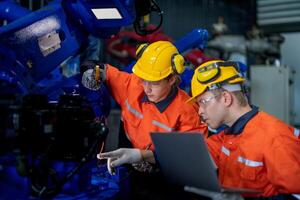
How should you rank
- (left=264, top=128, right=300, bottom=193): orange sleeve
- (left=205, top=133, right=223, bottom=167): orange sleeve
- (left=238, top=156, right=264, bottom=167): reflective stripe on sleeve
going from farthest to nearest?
(left=205, top=133, right=223, bottom=167): orange sleeve
(left=238, top=156, right=264, bottom=167): reflective stripe on sleeve
(left=264, top=128, right=300, bottom=193): orange sleeve

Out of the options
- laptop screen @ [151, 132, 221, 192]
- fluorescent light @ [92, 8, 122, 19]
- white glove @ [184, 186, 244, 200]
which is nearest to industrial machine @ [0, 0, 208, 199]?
fluorescent light @ [92, 8, 122, 19]

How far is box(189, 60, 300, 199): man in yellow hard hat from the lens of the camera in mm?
1506

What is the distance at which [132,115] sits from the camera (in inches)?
85.7

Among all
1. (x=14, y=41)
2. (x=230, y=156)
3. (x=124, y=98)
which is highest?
(x=14, y=41)

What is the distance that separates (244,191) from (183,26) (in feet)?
12.2

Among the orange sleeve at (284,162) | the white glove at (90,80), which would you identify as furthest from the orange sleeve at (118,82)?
the orange sleeve at (284,162)

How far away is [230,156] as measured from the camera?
172 cm

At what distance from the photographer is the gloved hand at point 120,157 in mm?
1576

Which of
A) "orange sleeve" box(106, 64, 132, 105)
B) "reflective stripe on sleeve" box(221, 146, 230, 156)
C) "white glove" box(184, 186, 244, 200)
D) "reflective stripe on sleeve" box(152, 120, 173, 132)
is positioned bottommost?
"reflective stripe on sleeve" box(221, 146, 230, 156)

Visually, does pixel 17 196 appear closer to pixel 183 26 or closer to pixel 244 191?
pixel 244 191

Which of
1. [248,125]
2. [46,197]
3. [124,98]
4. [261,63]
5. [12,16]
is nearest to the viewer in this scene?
[46,197]

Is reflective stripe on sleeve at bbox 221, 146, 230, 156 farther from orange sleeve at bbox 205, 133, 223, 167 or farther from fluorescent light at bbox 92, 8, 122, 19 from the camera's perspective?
fluorescent light at bbox 92, 8, 122, 19

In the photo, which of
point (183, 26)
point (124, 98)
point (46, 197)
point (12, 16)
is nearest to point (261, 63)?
point (183, 26)

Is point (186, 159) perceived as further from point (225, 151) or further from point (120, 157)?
point (225, 151)
